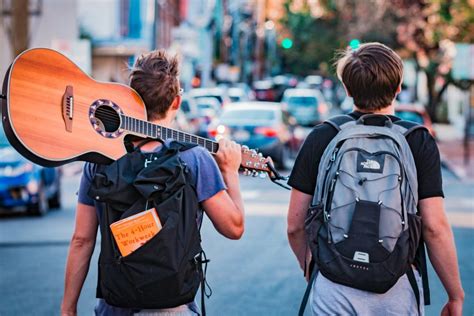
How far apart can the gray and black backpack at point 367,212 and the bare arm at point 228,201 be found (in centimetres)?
30

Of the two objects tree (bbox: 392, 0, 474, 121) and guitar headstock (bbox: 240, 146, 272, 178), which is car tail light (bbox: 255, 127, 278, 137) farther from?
guitar headstock (bbox: 240, 146, 272, 178)

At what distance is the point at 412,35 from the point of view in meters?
41.0

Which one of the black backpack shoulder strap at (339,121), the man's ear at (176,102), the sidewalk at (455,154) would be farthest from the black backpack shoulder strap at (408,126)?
the sidewalk at (455,154)

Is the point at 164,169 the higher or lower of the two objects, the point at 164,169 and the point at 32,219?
the higher

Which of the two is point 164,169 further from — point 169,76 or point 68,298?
point 68,298

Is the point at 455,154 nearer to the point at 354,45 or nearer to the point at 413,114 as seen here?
the point at 413,114

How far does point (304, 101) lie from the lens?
40.2m

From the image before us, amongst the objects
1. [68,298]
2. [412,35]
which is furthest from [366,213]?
[412,35]

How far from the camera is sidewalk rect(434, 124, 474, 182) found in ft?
76.6

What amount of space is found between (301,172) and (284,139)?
19.3m

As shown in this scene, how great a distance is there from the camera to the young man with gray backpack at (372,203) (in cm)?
358

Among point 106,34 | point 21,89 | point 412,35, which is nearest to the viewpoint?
point 21,89

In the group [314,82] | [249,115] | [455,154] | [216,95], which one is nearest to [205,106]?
[216,95]

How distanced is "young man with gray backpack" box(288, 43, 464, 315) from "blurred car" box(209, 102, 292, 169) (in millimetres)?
18004
